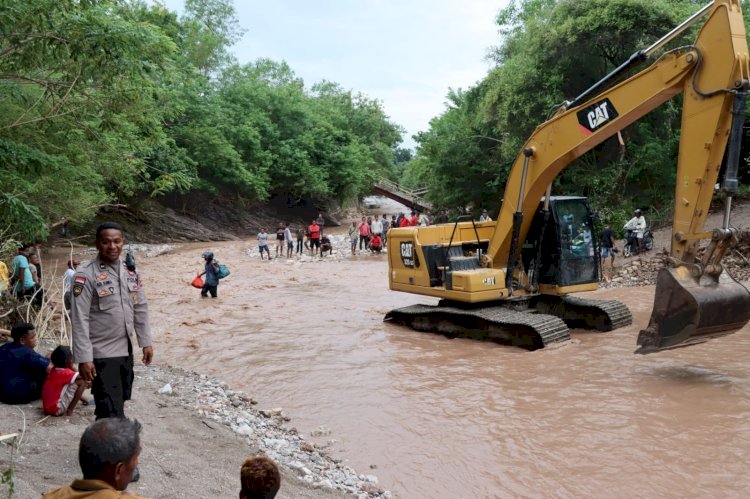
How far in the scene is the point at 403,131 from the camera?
65562mm

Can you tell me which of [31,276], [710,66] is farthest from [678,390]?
[31,276]

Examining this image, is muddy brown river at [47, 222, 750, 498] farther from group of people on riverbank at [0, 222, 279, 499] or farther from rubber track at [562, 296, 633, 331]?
group of people on riverbank at [0, 222, 279, 499]

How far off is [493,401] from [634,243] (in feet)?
39.4

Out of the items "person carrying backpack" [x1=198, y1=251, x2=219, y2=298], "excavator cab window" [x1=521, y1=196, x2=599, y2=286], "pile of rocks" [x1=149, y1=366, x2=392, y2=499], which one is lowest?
"pile of rocks" [x1=149, y1=366, x2=392, y2=499]

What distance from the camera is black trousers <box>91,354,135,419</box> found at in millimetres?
4254

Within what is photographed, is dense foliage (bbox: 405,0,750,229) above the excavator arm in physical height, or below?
above

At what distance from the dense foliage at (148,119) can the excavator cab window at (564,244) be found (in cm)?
553

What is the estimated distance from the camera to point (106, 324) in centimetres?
427

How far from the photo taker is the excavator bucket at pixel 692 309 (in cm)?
654

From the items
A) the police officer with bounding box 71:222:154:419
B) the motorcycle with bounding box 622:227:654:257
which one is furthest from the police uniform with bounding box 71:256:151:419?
the motorcycle with bounding box 622:227:654:257

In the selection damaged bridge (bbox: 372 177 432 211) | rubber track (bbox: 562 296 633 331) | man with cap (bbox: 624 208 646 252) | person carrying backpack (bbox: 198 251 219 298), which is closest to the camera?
rubber track (bbox: 562 296 633 331)

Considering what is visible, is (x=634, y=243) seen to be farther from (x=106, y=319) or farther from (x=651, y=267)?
(x=106, y=319)

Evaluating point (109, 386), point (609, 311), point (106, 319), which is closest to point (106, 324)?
point (106, 319)

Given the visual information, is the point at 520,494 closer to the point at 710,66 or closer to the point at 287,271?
the point at 710,66
